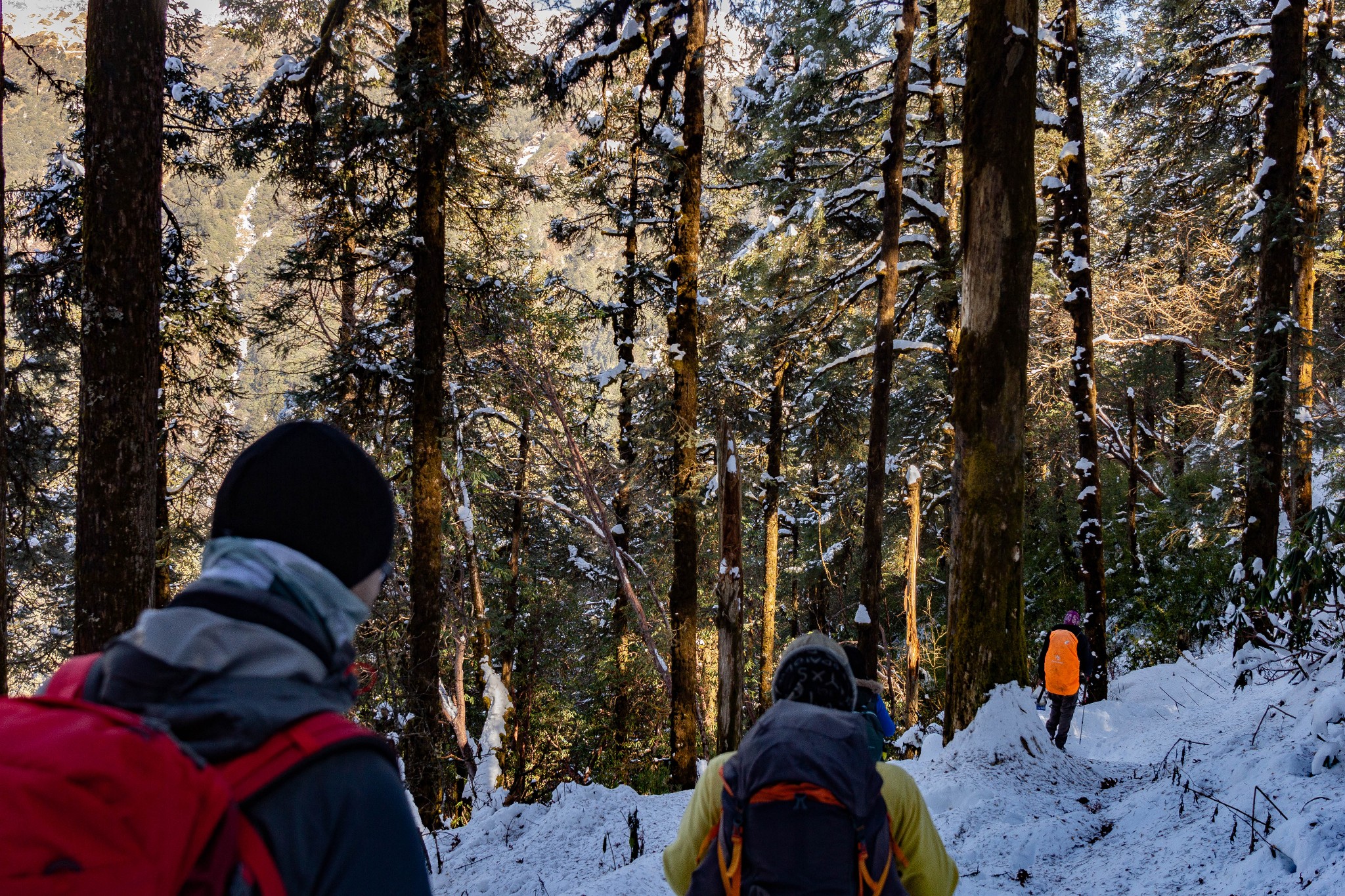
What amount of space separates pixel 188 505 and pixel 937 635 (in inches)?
624

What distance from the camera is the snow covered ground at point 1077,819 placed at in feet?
11.5

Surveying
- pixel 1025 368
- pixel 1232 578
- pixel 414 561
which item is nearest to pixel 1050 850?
pixel 1025 368

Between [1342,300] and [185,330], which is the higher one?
[1342,300]

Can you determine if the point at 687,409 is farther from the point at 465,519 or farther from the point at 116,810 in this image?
the point at 116,810

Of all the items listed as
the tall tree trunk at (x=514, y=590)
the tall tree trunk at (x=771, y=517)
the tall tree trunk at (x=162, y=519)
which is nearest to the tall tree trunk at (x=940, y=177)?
the tall tree trunk at (x=771, y=517)

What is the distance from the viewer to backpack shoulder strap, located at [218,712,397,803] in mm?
970

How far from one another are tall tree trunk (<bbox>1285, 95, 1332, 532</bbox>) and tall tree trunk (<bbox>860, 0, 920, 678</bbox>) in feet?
16.4

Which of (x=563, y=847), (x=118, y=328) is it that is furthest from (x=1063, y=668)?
(x=118, y=328)

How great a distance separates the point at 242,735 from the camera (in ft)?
3.29

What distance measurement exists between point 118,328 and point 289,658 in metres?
5.65

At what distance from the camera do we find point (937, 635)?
16.9m

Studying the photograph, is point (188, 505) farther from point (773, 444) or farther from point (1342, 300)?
point (1342, 300)

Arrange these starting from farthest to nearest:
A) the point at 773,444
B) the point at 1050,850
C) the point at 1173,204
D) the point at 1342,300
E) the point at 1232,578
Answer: the point at 773,444
the point at 1342,300
the point at 1173,204
the point at 1232,578
the point at 1050,850

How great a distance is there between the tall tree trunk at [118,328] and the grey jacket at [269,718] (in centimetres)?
535
